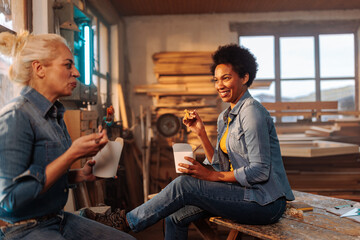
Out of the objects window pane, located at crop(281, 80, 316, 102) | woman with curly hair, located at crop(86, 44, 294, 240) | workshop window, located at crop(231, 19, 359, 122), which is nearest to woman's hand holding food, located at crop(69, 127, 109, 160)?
woman with curly hair, located at crop(86, 44, 294, 240)

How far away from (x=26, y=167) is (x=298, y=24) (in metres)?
5.74

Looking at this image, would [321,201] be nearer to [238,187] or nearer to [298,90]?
[238,187]

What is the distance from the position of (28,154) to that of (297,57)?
565 cm

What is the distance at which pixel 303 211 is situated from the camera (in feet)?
6.67

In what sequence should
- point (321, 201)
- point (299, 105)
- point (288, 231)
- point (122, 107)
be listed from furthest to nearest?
point (299, 105), point (122, 107), point (321, 201), point (288, 231)

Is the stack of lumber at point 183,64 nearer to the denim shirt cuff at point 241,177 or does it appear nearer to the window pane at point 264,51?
the window pane at point 264,51

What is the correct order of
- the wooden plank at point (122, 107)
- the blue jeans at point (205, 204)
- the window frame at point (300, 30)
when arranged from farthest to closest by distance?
the window frame at point (300, 30), the wooden plank at point (122, 107), the blue jeans at point (205, 204)

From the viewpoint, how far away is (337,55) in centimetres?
597

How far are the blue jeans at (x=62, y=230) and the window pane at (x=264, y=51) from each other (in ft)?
16.3

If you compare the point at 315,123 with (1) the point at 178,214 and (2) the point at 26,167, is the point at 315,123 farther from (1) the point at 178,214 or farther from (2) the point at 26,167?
(2) the point at 26,167

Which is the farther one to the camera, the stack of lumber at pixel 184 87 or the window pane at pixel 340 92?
the window pane at pixel 340 92

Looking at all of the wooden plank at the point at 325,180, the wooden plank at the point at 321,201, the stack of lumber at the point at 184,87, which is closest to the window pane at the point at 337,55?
the stack of lumber at the point at 184,87

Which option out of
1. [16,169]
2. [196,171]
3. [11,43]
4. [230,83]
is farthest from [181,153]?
[11,43]

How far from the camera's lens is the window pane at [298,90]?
6008 mm
